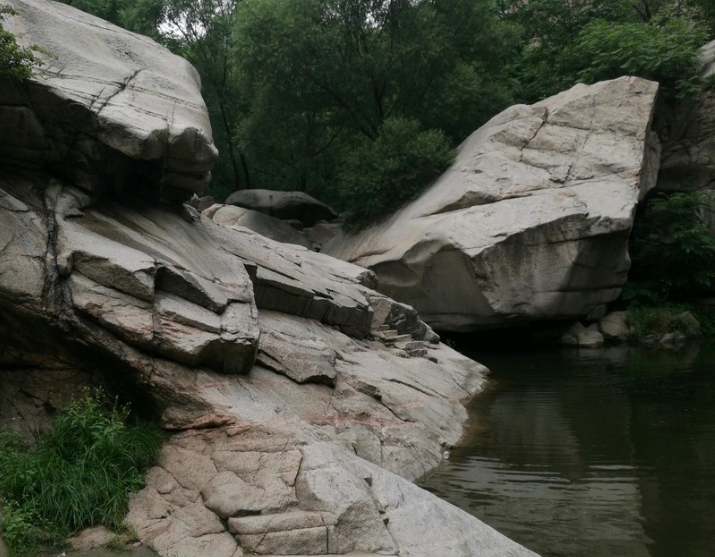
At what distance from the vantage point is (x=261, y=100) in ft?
86.7

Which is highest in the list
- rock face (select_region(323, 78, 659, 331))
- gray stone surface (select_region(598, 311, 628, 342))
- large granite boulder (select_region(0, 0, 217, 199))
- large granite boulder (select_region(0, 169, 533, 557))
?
rock face (select_region(323, 78, 659, 331))

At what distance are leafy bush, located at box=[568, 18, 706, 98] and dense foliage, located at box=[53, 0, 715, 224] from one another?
0.14 feet

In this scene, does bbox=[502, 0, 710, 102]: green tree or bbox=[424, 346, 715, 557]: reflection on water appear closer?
bbox=[424, 346, 715, 557]: reflection on water

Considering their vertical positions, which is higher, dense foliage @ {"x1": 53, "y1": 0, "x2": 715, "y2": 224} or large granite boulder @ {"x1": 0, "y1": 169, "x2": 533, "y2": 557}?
dense foliage @ {"x1": 53, "y1": 0, "x2": 715, "y2": 224}

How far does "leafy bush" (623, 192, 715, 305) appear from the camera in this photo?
879 inches

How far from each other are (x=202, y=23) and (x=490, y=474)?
25323mm

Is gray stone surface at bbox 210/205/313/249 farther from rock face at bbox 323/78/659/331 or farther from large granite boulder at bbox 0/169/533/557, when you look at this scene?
large granite boulder at bbox 0/169/533/557

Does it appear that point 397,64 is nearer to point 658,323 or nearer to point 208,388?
point 658,323

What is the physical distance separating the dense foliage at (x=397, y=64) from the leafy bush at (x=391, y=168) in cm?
4

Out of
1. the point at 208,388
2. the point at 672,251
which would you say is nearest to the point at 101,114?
the point at 208,388

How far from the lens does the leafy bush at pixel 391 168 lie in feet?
74.1

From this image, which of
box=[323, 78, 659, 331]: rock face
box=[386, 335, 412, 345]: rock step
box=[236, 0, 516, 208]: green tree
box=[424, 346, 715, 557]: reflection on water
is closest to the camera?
box=[424, 346, 715, 557]: reflection on water

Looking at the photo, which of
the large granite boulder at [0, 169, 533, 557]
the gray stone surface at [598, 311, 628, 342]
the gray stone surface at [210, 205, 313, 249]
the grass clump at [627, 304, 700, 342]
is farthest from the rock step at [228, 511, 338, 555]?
the gray stone surface at [210, 205, 313, 249]

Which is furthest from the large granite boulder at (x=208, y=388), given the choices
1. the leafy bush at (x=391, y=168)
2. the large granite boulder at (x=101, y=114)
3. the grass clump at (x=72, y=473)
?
the leafy bush at (x=391, y=168)
